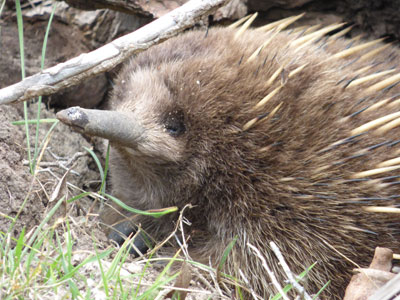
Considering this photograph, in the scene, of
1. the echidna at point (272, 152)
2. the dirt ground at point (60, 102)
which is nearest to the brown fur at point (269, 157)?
the echidna at point (272, 152)

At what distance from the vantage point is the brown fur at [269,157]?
7.96 feet

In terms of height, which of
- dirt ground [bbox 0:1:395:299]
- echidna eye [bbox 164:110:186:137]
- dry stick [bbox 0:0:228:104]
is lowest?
dirt ground [bbox 0:1:395:299]

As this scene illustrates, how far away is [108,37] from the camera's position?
12.5 feet

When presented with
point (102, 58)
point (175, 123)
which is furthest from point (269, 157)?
point (102, 58)

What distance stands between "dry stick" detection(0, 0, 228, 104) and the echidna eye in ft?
1.06

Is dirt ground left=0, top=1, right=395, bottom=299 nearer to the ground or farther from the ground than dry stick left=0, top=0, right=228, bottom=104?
nearer to the ground

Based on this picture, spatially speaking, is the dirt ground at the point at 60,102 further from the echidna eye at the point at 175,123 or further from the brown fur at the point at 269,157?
the echidna eye at the point at 175,123

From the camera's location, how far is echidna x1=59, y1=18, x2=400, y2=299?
2.42 meters

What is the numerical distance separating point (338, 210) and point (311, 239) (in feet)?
0.59

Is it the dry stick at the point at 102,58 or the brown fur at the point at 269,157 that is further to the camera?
the brown fur at the point at 269,157

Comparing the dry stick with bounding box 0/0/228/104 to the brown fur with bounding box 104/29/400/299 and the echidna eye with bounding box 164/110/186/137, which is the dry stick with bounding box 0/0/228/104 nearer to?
the brown fur with bounding box 104/29/400/299

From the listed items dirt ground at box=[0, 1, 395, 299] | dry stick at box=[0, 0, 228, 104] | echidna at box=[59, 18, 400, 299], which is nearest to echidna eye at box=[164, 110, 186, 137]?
echidna at box=[59, 18, 400, 299]

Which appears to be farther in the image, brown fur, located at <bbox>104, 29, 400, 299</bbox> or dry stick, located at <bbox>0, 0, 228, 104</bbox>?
brown fur, located at <bbox>104, 29, 400, 299</bbox>

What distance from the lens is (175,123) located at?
247 cm
